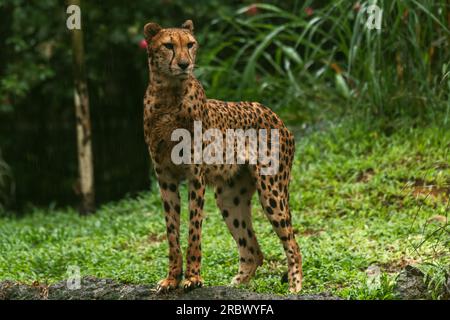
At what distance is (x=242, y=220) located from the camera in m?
6.67

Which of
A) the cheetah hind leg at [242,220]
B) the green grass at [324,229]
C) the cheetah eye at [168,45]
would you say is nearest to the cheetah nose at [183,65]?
the cheetah eye at [168,45]

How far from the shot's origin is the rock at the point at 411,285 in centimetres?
559

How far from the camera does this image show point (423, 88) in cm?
971

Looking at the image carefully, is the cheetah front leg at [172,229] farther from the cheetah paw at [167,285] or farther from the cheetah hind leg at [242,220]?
the cheetah hind leg at [242,220]

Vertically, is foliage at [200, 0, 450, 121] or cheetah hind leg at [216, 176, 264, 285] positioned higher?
foliage at [200, 0, 450, 121]

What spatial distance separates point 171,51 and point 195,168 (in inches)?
30.3

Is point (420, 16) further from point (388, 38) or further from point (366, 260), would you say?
point (366, 260)

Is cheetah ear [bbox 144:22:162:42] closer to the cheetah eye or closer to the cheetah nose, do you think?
the cheetah eye

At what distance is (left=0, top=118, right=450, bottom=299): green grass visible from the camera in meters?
6.82

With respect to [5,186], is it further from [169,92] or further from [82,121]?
[169,92]

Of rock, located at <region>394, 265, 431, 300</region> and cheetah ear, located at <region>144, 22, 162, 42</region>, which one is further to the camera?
cheetah ear, located at <region>144, 22, 162, 42</region>

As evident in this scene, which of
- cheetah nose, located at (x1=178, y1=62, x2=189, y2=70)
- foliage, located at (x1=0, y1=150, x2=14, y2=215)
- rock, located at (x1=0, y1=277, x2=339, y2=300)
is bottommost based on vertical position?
foliage, located at (x1=0, y1=150, x2=14, y2=215)

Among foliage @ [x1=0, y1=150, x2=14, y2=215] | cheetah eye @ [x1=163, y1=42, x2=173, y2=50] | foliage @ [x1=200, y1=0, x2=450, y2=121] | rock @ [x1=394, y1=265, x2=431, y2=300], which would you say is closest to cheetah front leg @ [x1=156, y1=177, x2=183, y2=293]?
cheetah eye @ [x1=163, y1=42, x2=173, y2=50]

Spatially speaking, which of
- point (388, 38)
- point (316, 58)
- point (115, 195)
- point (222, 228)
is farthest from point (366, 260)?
point (115, 195)
